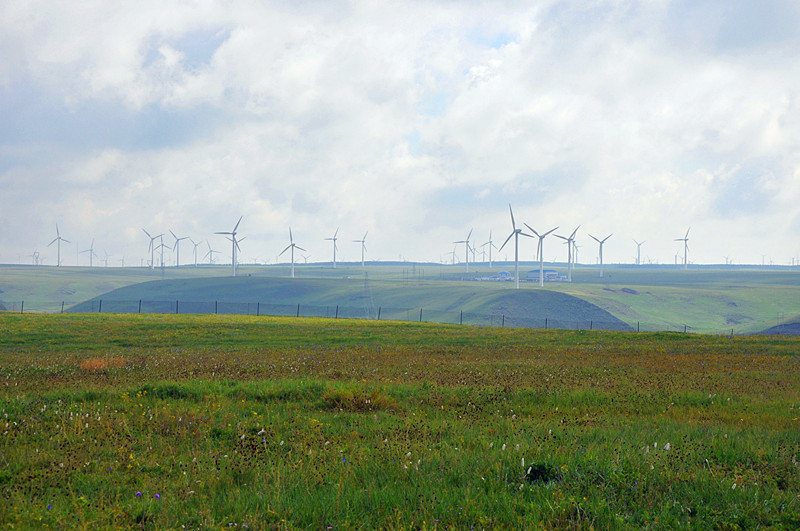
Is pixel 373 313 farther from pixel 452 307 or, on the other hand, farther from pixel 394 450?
pixel 394 450

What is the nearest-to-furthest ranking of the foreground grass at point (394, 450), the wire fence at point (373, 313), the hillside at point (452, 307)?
1. the foreground grass at point (394, 450)
2. the wire fence at point (373, 313)
3. the hillside at point (452, 307)

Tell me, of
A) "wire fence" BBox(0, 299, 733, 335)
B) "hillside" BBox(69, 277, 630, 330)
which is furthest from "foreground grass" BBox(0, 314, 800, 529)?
"hillside" BBox(69, 277, 630, 330)

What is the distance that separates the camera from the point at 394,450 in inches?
396

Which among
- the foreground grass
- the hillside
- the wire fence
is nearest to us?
the foreground grass

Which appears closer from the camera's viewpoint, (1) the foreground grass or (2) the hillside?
(1) the foreground grass

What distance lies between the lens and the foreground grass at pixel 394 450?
24.7 ft

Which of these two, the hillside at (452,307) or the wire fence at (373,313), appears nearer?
the wire fence at (373,313)

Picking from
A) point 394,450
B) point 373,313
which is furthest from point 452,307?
point 394,450

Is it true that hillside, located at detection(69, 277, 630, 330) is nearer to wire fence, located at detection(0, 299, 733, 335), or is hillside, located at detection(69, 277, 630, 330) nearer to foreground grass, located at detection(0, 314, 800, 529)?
wire fence, located at detection(0, 299, 733, 335)

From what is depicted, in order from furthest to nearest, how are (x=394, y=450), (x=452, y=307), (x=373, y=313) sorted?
(x=452, y=307) → (x=373, y=313) → (x=394, y=450)

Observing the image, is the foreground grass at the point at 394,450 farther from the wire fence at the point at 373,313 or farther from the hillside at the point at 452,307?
the hillside at the point at 452,307

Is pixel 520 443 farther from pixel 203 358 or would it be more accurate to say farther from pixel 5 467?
pixel 203 358

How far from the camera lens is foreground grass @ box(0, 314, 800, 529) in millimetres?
7523

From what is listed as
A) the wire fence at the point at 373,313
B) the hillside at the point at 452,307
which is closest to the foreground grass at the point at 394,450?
the wire fence at the point at 373,313
